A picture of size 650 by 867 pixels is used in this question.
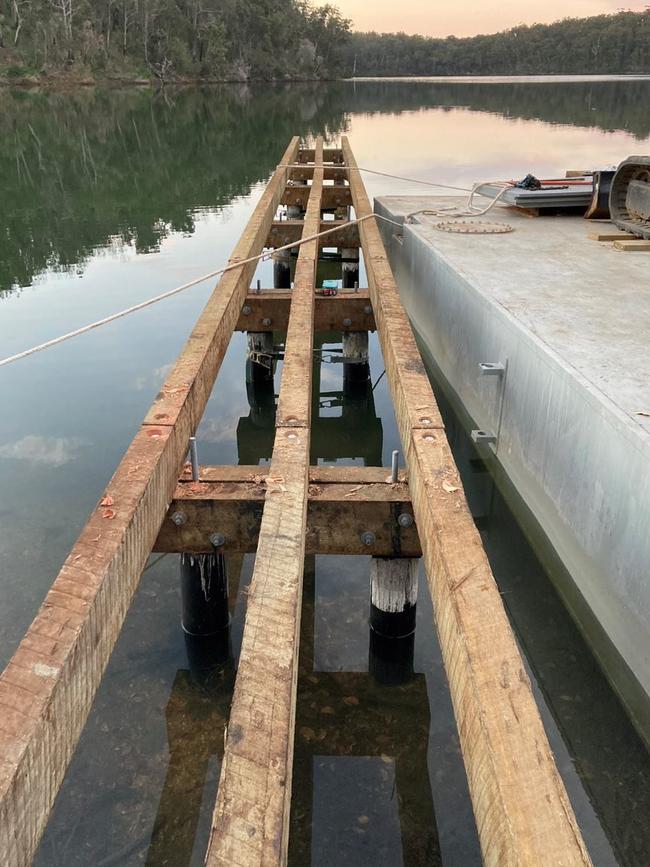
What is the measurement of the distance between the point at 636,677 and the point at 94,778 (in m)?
3.19

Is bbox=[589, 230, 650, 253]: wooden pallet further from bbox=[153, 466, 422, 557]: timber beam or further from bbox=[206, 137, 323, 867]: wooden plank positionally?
bbox=[206, 137, 323, 867]: wooden plank

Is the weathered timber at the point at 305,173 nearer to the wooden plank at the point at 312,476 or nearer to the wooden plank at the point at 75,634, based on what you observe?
the wooden plank at the point at 312,476

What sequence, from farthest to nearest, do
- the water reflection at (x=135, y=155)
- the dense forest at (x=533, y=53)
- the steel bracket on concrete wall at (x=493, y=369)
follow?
the dense forest at (x=533, y=53)
the water reflection at (x=135, y=155)
the steel bracket on concrete wall at (x=493, y=369)

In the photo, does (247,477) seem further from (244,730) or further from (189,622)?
(244,730)

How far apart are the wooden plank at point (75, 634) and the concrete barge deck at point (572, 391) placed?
8.51ft

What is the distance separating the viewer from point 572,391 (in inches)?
190

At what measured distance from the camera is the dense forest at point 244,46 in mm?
72938

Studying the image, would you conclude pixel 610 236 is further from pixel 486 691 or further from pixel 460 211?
pixel 486 691

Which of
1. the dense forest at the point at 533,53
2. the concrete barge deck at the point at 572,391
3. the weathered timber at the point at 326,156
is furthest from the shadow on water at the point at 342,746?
the dense forest at the point at 533,53

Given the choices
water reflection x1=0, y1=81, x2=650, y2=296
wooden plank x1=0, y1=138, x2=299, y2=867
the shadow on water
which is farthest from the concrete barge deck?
water reflection x1=0, y1=81, x2=650, y2=296

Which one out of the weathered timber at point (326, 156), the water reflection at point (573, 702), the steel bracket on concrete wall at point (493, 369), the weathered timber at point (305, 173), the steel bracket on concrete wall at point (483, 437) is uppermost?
the weathered timber at point (326, 156)

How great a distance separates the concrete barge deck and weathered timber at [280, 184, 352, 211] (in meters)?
5.34

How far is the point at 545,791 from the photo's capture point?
190 centimetres

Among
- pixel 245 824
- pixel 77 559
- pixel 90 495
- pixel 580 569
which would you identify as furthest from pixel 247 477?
pixel 90 495
